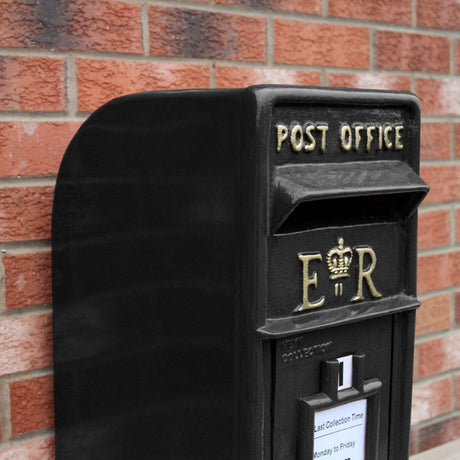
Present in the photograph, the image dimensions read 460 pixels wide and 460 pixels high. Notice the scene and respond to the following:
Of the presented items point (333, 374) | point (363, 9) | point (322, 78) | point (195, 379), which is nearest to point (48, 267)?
point (195, 379)

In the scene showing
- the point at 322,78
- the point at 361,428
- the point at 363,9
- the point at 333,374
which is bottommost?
the point at 361,428

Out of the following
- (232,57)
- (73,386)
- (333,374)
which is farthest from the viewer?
(232,57)

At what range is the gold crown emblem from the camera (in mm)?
1163

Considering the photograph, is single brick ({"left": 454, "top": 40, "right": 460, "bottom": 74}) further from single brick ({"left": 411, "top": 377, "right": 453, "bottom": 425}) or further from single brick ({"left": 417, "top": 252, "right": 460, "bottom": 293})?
single brick ({"left": 411, "top": 377, "right": 453, "bottom": 425})

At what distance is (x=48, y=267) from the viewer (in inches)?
59.3

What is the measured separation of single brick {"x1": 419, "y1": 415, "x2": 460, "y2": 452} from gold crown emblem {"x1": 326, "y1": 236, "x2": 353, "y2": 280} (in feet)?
3.83

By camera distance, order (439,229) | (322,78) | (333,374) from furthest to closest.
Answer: (439,229) → (322,78) → (333,374)

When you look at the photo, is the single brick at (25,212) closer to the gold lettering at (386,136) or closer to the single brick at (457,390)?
the gold lettering at (386,136)

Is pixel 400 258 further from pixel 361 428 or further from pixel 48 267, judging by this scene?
pixel 48 267

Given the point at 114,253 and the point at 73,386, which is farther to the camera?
the point at 73,386

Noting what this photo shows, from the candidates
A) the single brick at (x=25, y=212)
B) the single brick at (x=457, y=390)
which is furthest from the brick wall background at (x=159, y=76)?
the single brick at (x=457, y=390)

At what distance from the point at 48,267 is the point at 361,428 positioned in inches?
25.7

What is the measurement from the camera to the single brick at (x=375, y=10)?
1.91 metres

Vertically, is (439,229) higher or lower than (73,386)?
higher
